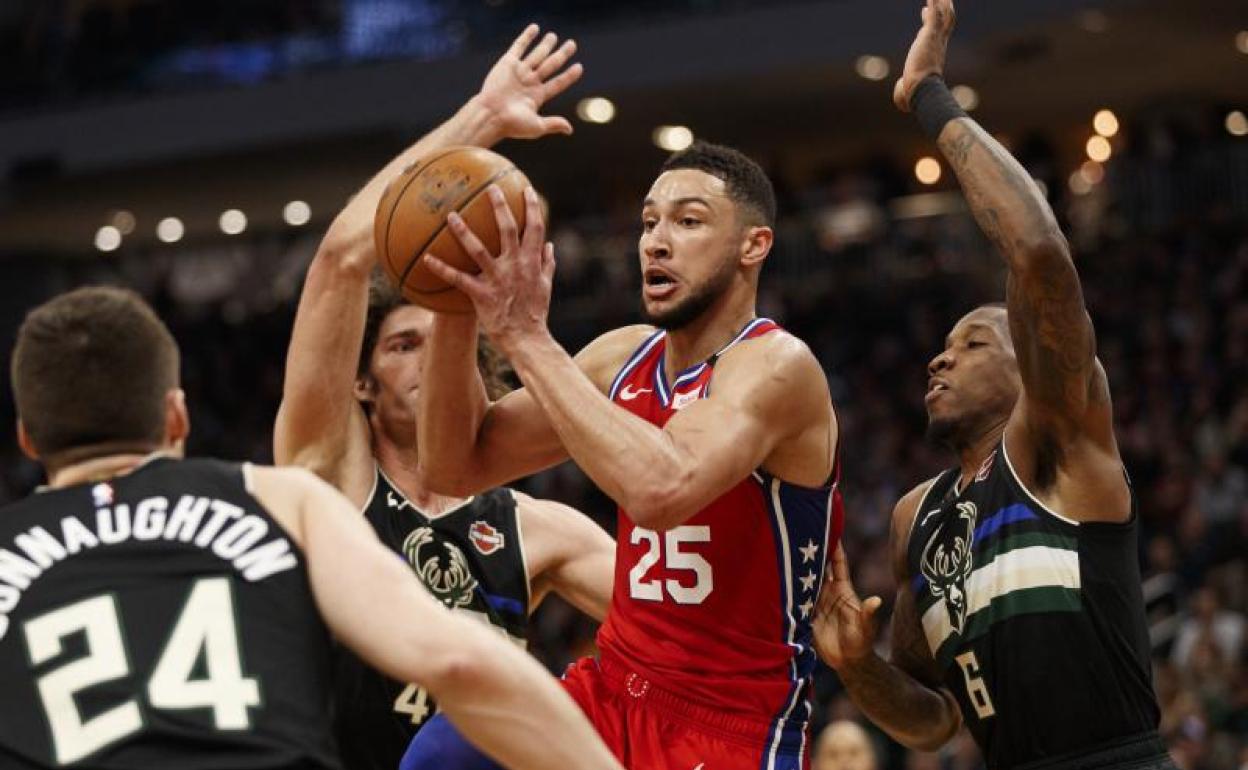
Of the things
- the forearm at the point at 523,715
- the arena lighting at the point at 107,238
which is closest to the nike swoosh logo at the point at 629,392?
the forearm at the point at 523,715

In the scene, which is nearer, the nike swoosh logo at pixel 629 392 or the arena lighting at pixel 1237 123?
the nike swoosh logo at pixel 629 392

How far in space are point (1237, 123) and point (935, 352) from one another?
560 centimetres

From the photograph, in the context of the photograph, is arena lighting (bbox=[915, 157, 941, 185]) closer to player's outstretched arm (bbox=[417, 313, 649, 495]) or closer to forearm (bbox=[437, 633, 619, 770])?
player's outstretched arm (bbox=[417, 313, 649, 495])

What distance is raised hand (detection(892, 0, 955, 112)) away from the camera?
5926 millimetres

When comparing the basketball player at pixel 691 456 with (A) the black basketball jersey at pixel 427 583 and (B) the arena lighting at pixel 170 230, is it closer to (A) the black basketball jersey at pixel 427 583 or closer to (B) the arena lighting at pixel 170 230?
(A) the black basketball jersey at pixel 427 583

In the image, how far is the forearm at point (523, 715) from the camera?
3393 millimetres

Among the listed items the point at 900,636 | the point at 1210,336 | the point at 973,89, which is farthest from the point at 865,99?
the point at 900,636

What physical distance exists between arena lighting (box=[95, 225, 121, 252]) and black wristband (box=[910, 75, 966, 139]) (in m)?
24.7

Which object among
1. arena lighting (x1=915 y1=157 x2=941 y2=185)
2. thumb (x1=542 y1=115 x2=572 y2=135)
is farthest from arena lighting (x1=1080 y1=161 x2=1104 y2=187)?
thumb (x1=542 y1=115 x2=572 y2=135)

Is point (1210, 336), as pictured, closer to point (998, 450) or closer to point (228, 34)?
point (998, 450)

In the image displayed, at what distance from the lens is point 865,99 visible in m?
22.8

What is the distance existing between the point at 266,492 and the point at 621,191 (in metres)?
23.4

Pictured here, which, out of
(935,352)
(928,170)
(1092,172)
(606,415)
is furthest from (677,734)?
(928,170)

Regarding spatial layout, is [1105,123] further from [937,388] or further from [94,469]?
[94,469]
